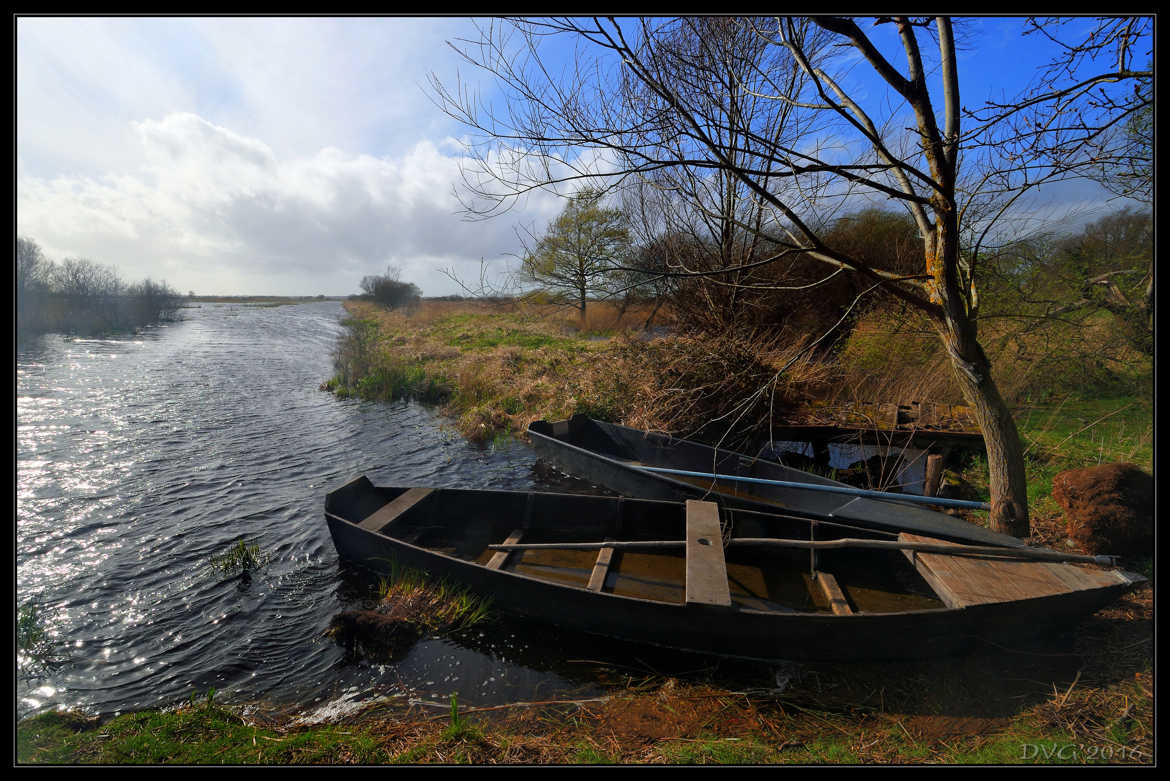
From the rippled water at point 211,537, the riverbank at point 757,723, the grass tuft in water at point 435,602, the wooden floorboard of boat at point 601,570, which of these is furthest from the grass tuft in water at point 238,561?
the wooden floorboard of boat at point 601,570

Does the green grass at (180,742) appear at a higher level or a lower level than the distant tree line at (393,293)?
lower

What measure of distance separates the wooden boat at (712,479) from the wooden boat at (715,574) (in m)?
0.49

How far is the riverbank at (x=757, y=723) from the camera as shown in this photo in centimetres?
319

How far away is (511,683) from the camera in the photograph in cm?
450

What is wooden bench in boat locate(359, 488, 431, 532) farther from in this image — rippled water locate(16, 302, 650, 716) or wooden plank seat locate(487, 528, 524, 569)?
wooden plank seat locate(487, 528, 524, 569)

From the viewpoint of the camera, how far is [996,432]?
5.02 m

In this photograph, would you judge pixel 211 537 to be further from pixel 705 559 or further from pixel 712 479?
pixel 712 479

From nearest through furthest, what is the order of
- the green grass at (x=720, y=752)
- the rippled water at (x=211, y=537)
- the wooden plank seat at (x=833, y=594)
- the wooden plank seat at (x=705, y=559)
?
1. the green grass at (x=720, y=752)
2. the wooden plank seat at (x=705, y=559)
3. the rippled water at (x=211, y=537)
4. the wooden plank seat at (x=833, y=594)

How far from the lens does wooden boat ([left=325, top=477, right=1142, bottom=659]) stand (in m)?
4.00

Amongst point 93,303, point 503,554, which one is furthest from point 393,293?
point 503,554

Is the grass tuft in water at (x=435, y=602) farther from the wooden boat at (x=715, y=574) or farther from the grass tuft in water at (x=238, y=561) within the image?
the grass tuft in water at (x=238, y=561)

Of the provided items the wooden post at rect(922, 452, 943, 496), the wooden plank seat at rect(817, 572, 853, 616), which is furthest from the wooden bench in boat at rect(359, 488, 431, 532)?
the wooden post at rect(922, 452, 943, 496)

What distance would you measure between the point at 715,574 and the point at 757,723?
→ 45.5 inches

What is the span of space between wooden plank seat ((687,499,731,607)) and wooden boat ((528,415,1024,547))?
2.82ft
